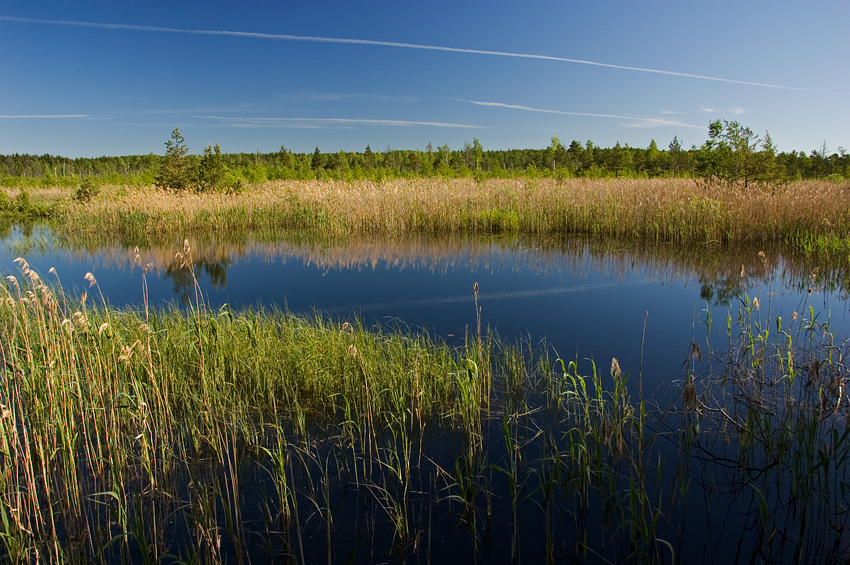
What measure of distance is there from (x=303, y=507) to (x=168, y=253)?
10407 millimetres

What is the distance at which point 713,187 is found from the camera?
1189cm

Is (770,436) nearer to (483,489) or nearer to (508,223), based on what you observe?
(483,489)

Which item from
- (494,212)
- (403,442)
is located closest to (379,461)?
(403,442)

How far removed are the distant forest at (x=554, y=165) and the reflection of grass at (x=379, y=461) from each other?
34.6ft

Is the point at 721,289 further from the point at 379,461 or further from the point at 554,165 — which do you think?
the point at 554,165

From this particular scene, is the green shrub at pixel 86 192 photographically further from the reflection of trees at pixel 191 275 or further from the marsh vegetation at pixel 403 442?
the marsh vegetation at pixel 403 442

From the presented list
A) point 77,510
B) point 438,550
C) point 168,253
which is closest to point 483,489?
point 438,550

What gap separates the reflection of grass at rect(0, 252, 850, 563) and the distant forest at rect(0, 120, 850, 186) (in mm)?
10561

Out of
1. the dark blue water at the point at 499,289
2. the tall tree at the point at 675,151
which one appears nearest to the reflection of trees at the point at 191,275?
the dark blue water at the point at 499,289

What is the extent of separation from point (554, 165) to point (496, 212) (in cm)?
3443

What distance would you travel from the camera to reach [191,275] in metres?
8.50

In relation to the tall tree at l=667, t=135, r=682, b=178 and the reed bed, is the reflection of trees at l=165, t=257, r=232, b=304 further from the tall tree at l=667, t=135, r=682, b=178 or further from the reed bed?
the tall tree at l=667, t=135, r=682, b=178

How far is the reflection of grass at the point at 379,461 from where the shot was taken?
7.90 ft

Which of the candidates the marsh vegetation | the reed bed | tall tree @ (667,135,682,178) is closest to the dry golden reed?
the reed bed
